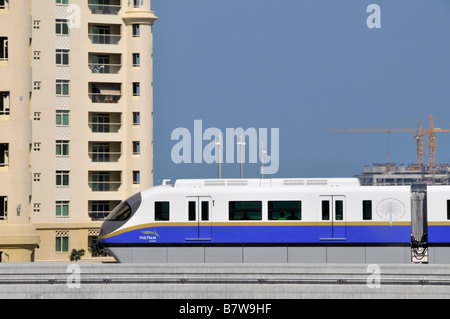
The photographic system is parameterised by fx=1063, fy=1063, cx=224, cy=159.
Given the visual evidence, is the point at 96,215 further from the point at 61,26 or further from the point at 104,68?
the point at 61,26

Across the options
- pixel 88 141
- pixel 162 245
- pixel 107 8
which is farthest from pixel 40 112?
pixel 162 245

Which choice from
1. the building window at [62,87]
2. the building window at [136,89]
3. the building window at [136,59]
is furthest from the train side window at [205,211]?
the building window at [136,89]

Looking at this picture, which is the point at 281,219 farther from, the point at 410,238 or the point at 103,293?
the point at 103,293

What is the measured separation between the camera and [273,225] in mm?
39219

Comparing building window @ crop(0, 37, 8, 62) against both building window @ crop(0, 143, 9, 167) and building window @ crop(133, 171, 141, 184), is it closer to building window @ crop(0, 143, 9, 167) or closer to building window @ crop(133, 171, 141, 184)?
building window @ crop(0, 143, 9, 167)

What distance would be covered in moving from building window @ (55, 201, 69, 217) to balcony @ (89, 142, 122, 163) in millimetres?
4081

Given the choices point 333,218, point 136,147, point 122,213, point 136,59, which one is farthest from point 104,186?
point 333,218

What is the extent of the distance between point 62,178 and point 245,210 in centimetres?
4568

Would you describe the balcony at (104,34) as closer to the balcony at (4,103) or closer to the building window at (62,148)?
the building window at (62,148)

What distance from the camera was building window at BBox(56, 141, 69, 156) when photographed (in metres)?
82.8

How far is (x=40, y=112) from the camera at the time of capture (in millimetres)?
82000
